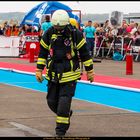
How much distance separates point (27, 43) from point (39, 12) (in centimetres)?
314

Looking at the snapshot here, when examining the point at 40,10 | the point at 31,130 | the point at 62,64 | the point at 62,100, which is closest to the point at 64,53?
the point at 62,64

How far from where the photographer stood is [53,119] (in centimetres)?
888

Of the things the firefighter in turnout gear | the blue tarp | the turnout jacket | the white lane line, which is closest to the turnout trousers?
the firefighter in turnout gear

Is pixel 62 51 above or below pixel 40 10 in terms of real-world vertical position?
below

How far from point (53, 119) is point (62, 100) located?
1.42m

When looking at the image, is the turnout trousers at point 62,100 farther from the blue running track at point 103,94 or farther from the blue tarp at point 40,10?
the blue tarp at point 40,10

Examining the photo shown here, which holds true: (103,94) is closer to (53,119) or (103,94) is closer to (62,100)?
(53,119)

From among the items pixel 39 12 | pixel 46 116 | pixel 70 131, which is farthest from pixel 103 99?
pixel 39 12

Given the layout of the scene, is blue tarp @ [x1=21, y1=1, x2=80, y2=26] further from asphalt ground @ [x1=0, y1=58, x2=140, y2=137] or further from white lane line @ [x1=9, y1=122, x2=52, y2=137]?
white lane line @ [x1=9, y1=122, x2=52, y2=137]

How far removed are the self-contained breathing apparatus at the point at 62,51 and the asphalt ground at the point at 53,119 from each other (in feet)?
3.06

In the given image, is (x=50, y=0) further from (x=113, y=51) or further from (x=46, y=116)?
(x=46, y=116)

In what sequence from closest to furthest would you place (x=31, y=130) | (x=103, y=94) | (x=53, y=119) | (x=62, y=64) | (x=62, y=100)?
(x=62, y=100) < (x=62, y=64) < (x=31, y=130) < (x=53, y=119) < (x=103, y=94)

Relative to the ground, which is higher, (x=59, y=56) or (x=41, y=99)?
(x=59, y=56)

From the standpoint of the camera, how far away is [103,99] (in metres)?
11.4
